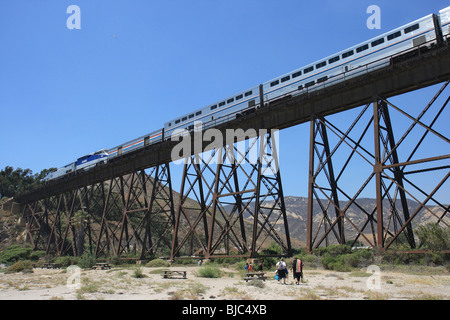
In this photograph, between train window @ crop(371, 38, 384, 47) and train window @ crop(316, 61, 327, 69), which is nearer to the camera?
train window @ crop(371, 38, 384, 47)

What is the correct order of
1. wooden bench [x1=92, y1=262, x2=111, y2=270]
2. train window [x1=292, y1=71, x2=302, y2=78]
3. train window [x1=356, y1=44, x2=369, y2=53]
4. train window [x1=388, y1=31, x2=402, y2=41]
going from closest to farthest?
1. train window [x1=388, y1=31, x2=402, y2=41]
2. train window [x1=356, y1=44, x2=369, y2=53]
3. train window [x1=292, y1=71, x2=302, y2=78]
4. wooden bench [x1=92, y1=262, x2=111, y2=270]

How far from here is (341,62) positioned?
2070 centimetres

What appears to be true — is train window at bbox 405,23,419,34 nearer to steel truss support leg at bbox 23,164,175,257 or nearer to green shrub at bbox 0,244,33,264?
steel truss support leg at bbox 23,164,175,257

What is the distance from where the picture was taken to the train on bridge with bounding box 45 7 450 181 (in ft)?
58.1

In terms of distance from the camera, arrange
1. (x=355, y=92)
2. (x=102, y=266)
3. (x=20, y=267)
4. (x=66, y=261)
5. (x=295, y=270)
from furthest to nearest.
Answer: (x=66, y=261) < (x=20, y=267) < (x=102, y=266) < (x=355, y=92) < (x=295, y=270)

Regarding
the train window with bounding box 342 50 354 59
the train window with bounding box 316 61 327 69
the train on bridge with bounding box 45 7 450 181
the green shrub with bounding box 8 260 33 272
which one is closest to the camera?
the train on bridge with bounding box 45 7 450 181

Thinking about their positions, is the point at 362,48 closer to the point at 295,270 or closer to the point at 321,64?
the point at 321,64

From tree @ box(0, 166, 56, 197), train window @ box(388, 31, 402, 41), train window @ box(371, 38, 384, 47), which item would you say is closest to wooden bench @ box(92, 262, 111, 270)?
train window @ box(371, 38, 384, 47)

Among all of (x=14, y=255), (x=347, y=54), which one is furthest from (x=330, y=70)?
(x=14, y=255)

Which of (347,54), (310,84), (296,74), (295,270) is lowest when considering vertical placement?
(295,270)

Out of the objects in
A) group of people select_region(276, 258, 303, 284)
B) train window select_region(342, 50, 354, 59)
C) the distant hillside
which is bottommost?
group of people select_region(276, 258, 303, 284)

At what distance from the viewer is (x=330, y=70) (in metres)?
21.0
